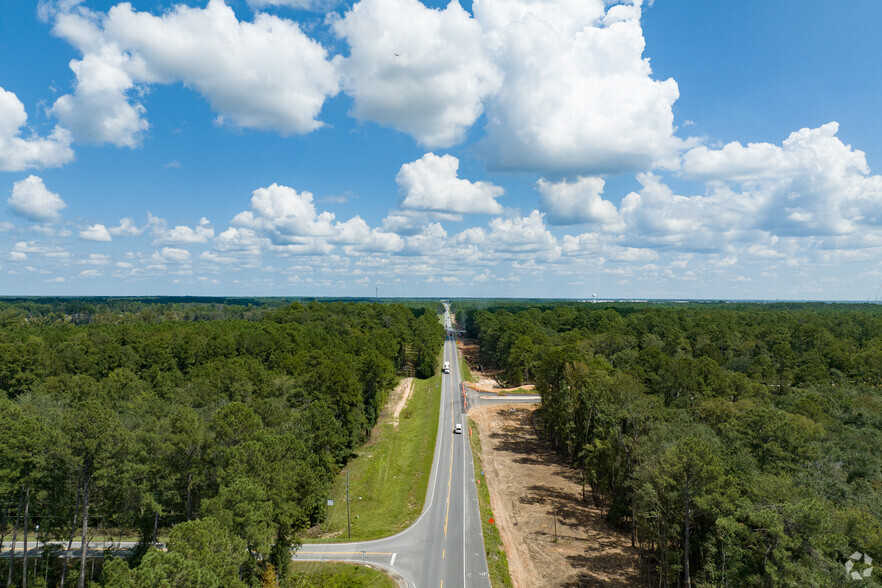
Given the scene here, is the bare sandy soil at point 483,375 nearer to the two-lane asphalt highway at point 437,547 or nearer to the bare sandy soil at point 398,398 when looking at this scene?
the bare sandy soil at point 398,398

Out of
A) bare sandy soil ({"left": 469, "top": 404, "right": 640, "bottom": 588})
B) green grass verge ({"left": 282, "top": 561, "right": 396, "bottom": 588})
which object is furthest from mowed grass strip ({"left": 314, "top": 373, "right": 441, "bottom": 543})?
bare sandy soil ({"left": 469, "top": 404, "right": 640, "bottom": 588})

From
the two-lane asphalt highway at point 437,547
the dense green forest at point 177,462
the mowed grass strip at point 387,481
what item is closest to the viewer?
the dense green forest at point 177,462

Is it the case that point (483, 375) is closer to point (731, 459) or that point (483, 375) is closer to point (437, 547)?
point (437, 547)

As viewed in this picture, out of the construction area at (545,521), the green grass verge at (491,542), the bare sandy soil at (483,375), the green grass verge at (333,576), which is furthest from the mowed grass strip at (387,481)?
the bare sandy soil at (483,375)

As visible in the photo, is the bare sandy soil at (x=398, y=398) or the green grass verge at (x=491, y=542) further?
the bare sandy soil at (x=398, y=398)

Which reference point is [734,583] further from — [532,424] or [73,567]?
[532,424]

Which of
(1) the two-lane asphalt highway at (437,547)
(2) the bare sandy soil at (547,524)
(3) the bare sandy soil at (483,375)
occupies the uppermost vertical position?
(3) the bare sandy soil at (483,375)

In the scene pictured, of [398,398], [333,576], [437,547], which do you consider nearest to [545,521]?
[437,547]
